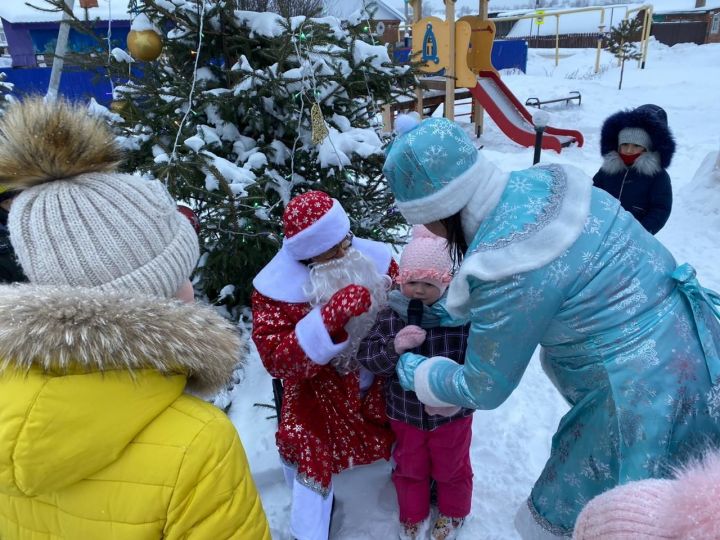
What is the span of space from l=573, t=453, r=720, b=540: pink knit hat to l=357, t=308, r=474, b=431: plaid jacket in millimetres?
1166

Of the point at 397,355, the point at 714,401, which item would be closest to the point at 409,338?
the point at 397,355

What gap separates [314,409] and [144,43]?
2.15m

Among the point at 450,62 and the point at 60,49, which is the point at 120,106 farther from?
the point at 450,62

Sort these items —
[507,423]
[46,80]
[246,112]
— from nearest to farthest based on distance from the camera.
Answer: [246,112] < [507,423] < [46,80]

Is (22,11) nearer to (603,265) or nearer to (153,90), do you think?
(153,90)

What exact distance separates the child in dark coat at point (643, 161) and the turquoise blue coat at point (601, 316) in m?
2.67

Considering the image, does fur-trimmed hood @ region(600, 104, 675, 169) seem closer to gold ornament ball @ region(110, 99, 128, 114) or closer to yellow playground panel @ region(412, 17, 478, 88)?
gold ornament ball @ region(110, 99, 128, 114)

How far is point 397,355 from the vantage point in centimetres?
207

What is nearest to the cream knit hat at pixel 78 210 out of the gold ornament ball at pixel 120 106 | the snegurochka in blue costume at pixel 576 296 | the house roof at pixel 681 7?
the snegurochka in blue costume at pixel 576 296

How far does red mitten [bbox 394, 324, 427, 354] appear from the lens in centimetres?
201

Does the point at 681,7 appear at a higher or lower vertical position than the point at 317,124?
higher

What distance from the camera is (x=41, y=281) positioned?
1108mm

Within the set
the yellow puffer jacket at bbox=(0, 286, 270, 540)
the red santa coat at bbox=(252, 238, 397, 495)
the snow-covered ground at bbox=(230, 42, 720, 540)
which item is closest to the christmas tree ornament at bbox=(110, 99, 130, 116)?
the red santa coat at bbox=(252, 238, 397, 495)

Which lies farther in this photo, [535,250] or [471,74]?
[471,74]
